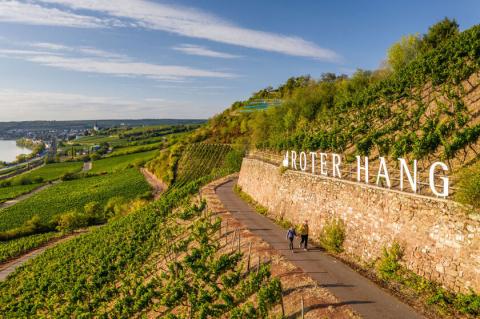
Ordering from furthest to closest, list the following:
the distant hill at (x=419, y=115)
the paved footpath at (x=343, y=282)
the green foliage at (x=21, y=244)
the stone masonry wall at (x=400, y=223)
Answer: the green foliage at (x=21, y=244), the distant hill at (x=419, y=115), the stone masonry wall at (x=400, y=223), the paved footpath at (x=343, y=282)

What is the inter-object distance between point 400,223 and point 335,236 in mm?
4305

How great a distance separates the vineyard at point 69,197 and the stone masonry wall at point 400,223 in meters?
61.7

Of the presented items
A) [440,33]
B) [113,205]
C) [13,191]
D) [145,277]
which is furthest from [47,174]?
[440,33]

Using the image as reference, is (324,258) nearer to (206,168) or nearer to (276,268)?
(276,268)

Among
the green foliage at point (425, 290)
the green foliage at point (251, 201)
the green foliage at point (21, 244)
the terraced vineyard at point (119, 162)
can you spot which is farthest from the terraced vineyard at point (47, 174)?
the green foliage at point (425, 290)

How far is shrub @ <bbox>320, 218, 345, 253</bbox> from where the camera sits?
19.0 meters

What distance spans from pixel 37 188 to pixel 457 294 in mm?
110873

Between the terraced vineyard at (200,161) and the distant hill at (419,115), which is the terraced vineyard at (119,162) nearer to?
the terraced vineyard at (200,161)

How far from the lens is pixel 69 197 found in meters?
82.3

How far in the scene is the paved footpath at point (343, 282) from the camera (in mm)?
11930

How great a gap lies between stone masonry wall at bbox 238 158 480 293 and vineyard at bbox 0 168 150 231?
2429 inches

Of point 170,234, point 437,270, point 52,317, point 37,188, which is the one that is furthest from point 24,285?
point 37,188

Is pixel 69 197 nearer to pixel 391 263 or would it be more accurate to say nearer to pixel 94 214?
pixel 94 214

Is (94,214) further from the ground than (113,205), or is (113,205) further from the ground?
(113,205)
